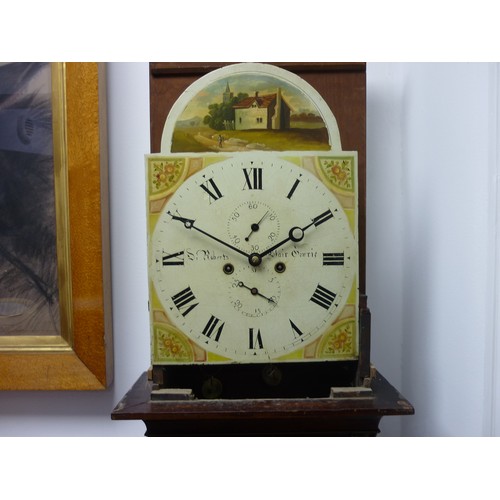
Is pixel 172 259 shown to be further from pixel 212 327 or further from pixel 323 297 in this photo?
pixel 323 297

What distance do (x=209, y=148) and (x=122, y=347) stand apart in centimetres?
59

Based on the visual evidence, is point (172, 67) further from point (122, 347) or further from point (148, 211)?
point (122, 347)


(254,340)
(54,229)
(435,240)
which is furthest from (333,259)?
(54,229)

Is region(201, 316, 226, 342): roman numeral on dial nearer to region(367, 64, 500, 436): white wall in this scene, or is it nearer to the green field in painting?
the green field in painting

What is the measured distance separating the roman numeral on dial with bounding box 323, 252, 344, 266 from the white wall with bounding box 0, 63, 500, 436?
288mm

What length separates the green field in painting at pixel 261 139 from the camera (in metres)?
0.96

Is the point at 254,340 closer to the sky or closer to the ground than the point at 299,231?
closer to the ground

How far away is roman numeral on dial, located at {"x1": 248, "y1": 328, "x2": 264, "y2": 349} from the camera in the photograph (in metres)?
0.87

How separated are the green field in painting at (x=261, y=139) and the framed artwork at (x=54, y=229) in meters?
0.31

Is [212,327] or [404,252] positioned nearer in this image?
[212,327]

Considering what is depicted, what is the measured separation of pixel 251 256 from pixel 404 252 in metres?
0.51

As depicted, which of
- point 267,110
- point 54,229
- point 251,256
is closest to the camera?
point 251,256

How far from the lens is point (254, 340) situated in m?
0.87

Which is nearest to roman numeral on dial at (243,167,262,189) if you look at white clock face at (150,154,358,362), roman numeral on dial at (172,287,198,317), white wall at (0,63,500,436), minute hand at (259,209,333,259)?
white clock face at (150,154,358,362)
